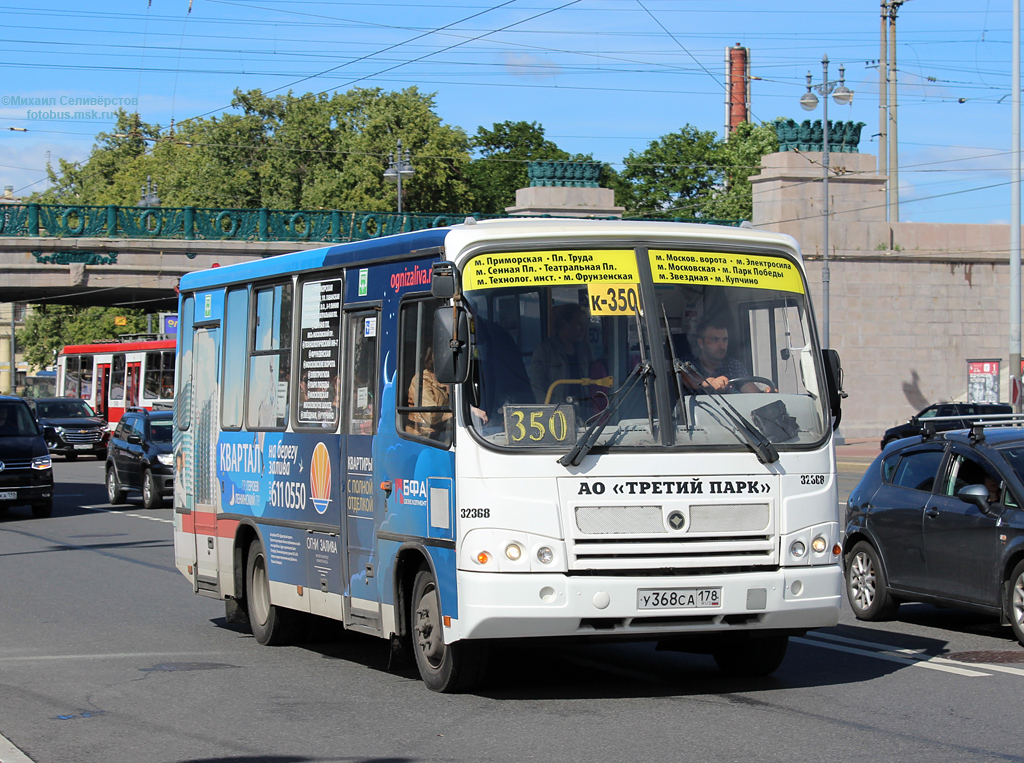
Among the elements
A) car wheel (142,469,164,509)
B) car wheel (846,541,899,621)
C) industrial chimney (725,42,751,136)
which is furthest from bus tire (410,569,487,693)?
industrial chimney (725,42,751,136)

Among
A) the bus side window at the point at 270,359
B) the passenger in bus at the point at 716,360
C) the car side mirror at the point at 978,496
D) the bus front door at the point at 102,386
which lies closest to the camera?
the passenger in bus at the point at 716,360

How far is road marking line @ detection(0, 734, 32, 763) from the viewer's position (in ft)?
22.4

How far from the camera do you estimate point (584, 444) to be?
7.76 meters

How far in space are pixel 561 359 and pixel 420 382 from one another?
94 centimetres

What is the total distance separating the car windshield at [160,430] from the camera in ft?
87.1

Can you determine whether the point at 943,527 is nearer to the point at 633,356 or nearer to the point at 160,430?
the point at 633,356

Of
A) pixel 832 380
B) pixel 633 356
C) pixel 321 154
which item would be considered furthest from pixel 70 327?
pixel 633 356

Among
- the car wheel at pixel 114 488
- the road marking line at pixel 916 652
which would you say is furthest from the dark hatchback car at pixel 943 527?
the car wheel at pixel 114 488

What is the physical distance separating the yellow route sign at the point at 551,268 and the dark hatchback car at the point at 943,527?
12.0ft

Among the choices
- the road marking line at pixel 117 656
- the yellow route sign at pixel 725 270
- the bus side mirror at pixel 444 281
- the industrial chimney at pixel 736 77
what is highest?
the industrial chimney at pixel 736 77

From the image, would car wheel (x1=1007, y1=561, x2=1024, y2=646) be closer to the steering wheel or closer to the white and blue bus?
the white and blue bus

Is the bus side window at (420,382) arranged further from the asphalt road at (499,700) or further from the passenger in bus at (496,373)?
the asphalt road at (499,700)

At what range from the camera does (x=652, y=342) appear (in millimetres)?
8125

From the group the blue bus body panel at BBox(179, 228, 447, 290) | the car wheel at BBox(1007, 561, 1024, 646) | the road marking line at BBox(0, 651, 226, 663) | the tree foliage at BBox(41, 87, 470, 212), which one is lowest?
the road marking line at BBox(0, 651, 226, 663)
